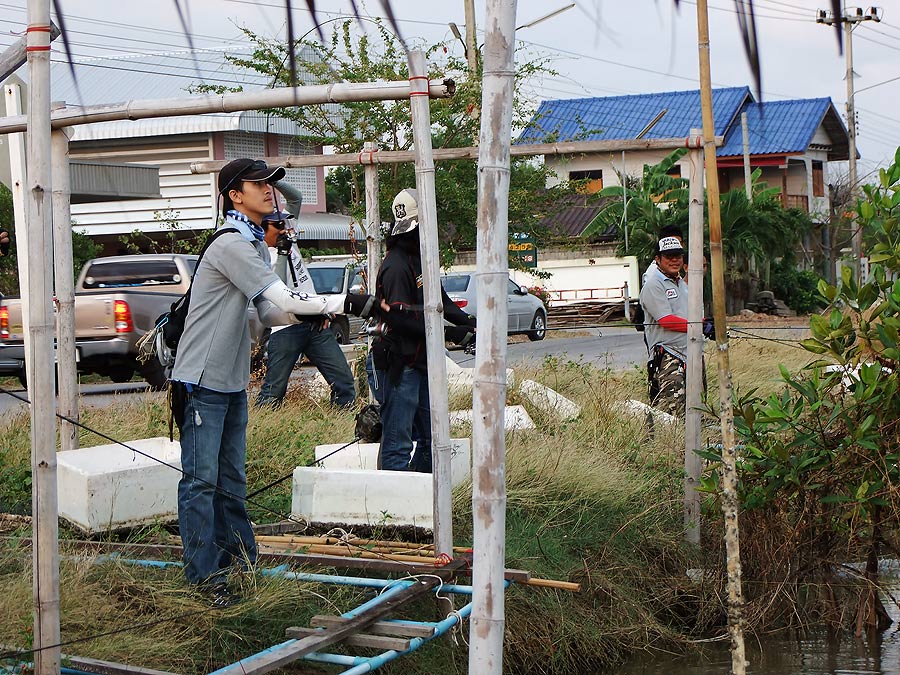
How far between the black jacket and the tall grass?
765 millimetres

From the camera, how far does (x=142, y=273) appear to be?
53.0 feet

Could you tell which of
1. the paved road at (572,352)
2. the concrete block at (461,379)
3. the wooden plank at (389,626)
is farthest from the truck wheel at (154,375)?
the wooden plank at (389,626)

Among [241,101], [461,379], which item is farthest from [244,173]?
[461,379]

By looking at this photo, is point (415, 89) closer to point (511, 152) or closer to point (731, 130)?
point (511, 152)

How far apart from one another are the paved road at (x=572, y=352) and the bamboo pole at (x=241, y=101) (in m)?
6.73

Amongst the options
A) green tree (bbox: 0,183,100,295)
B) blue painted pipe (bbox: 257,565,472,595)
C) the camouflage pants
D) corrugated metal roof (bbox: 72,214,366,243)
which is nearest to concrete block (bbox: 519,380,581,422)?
the camouflage pants

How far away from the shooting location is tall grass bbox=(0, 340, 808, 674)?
4.36 meters

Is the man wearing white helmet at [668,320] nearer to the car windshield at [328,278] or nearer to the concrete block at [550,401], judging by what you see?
the concrete block at [550,401]

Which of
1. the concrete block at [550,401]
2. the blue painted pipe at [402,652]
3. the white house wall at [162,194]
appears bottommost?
the blue painted pipe at [402,652]

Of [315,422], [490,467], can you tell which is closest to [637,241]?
[315,422]

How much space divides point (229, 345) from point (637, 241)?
31308mm

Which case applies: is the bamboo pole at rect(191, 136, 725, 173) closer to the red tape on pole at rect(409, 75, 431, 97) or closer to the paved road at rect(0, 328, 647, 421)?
the red tape on pole at rect(409, 75, 431, 97)

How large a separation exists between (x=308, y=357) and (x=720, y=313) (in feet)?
19.0

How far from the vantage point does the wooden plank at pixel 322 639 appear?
375cm
